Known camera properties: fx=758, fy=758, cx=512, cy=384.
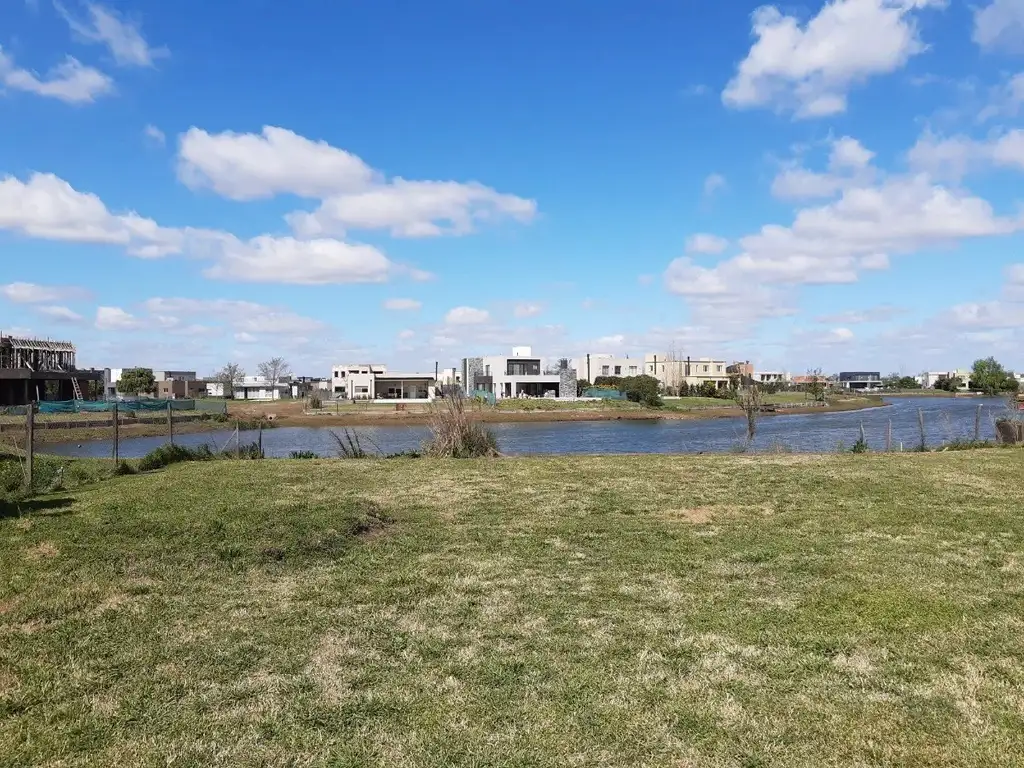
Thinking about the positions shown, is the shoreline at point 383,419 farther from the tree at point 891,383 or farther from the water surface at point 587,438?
the tree at point 891,383

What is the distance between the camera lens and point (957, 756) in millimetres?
3551

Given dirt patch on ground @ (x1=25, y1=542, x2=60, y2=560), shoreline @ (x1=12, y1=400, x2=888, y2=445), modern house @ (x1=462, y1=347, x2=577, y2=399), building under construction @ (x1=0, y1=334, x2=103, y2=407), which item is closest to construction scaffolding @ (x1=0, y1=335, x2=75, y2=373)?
building under construction @ (x1=0, y1=334, x2=103, y2=407)

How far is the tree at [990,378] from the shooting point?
437 ft

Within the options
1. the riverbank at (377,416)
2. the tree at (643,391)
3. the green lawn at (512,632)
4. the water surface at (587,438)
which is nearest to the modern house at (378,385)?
the riverbank at (377,416)

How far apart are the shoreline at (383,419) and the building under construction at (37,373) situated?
17.9 metres

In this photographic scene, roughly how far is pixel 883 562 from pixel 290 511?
6760mm

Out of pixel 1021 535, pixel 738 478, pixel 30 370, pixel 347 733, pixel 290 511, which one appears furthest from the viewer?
pixel 30 370

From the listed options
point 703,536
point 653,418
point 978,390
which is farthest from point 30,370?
point 978,390

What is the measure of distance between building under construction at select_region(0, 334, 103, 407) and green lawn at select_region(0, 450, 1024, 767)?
6152cm

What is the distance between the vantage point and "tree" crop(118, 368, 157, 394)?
93.2m

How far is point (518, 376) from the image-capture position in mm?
95125

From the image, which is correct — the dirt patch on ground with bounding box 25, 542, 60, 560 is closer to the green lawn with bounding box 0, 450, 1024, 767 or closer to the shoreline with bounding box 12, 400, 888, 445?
the green lawn with bounding box 0, 450, 1024, 767

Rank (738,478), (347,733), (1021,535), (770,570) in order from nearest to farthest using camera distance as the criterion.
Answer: (347,733)
(770,570)
(1021,535)
(738,478)

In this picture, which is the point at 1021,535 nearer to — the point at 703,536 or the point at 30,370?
the point at 703,536
